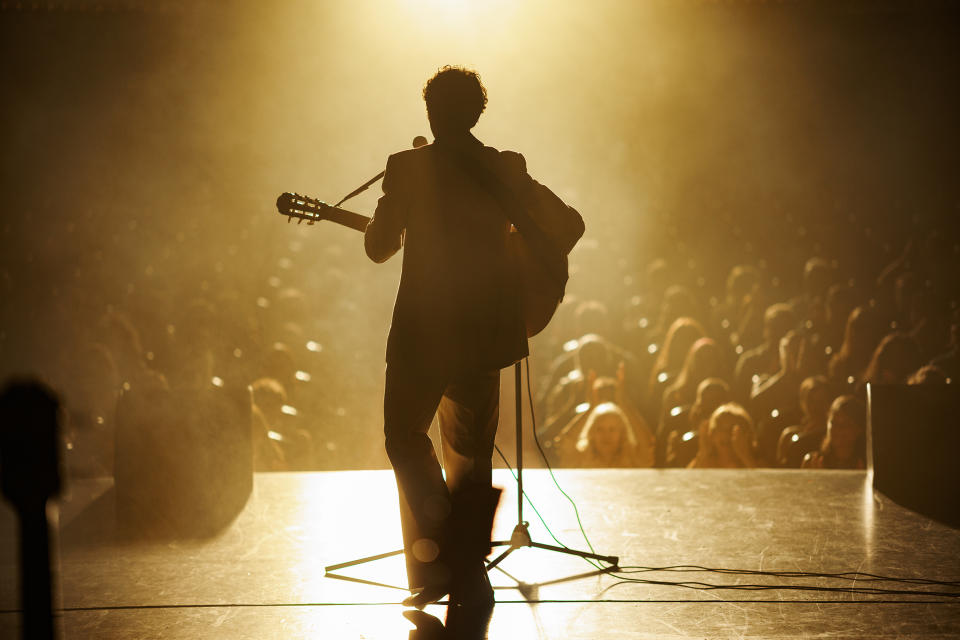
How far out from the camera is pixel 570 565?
8.46ft

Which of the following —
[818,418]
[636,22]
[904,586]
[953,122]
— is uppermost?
[636,22]

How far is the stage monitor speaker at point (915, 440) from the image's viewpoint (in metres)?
3.35

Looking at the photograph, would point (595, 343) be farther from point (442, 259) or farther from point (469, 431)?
point (442, 259)

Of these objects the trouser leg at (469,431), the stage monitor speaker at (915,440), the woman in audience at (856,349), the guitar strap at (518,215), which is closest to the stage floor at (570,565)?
the stage monitor speaker at (915,440)

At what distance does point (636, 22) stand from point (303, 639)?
11.7 meters

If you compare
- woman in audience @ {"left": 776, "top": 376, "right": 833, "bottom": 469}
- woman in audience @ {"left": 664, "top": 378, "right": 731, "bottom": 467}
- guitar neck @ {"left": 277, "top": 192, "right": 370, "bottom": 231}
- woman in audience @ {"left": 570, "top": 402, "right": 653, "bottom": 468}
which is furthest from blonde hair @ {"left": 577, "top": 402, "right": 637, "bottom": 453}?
guitar neck @ {"left": 277, "top": 192, "right": 370, "bottom": 231}

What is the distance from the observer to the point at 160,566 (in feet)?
8.60

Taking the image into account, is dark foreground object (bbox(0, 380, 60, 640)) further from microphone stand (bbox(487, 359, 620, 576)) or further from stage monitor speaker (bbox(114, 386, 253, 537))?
stage monitor speaker (bbox(114, 386, 253, 537))

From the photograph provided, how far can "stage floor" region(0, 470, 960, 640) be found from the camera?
2.07 meters

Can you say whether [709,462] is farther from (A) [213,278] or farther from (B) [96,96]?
(B) [96,96]

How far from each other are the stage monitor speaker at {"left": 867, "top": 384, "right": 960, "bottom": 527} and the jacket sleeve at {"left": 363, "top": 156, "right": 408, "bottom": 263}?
2.29 meters

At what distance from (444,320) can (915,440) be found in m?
2.31

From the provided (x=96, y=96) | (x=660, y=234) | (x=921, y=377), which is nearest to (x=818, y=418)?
(x=921, y=377)

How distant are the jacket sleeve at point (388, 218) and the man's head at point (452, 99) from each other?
0.17 metres
